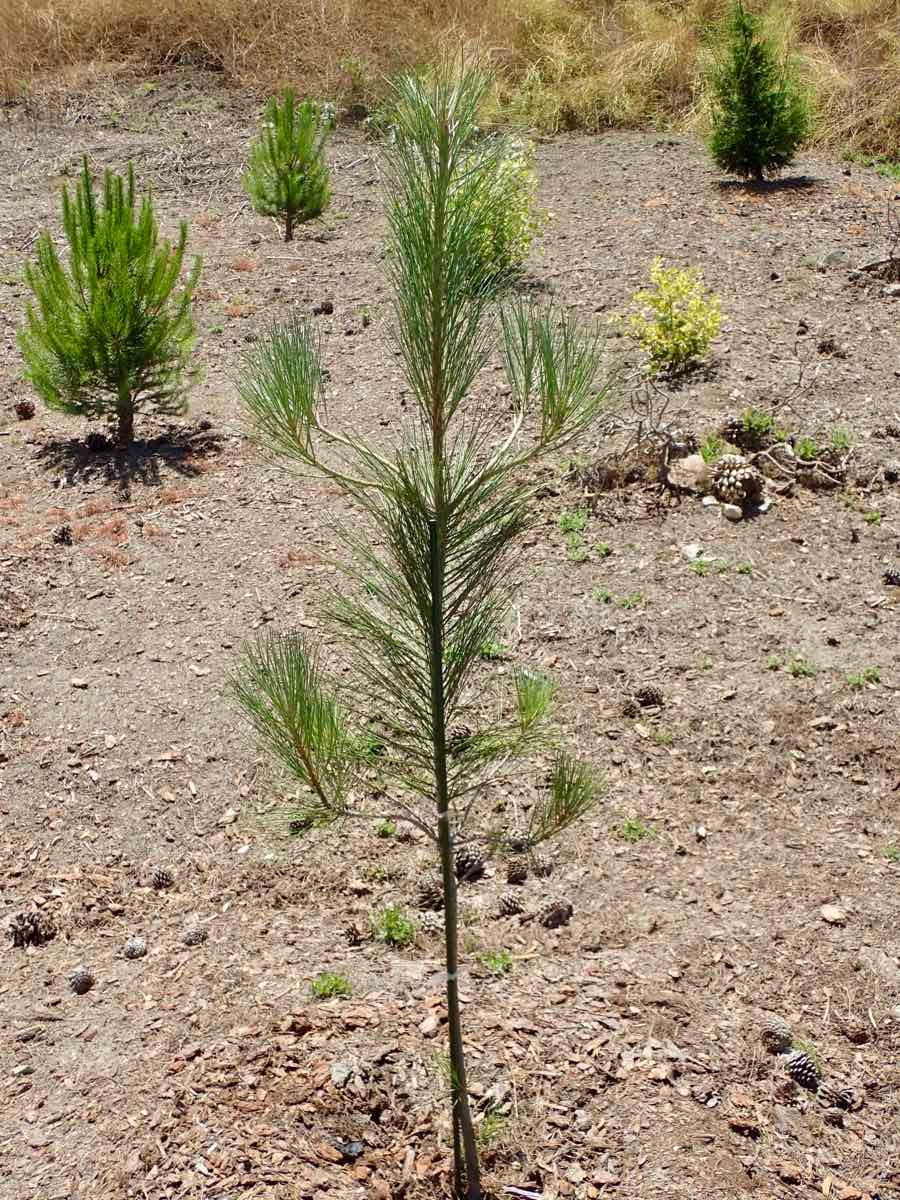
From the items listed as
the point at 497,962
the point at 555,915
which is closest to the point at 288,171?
the point at 555,915

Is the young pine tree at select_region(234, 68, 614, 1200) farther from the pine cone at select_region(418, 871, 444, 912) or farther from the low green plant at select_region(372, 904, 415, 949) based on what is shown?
the pine cone at select_region(418, 871, 444, 912)

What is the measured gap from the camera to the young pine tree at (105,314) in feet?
19.5

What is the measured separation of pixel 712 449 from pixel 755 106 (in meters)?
4.74

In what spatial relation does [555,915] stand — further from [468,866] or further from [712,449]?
[712,449]

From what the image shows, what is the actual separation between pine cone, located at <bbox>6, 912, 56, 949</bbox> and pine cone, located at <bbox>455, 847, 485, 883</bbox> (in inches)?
50.8

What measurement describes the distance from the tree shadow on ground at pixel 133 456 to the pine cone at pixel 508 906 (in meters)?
3.54

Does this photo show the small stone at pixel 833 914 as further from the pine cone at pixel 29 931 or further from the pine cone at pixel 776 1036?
the pine cone at pixel 29 931

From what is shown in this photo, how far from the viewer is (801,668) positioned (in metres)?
4.39

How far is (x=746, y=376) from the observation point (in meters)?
6.25

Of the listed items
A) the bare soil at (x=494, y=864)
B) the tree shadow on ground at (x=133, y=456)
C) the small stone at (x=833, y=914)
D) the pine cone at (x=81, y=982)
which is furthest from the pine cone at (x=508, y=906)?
the tree shadow on ground at (x=133, y=456)

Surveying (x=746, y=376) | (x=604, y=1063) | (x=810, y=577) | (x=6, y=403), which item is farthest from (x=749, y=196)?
(x=604, y=1063)

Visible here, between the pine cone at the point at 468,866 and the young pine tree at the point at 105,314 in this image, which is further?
the young pine tree at the point at 105,314

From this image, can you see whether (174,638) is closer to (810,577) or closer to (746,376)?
(810,577)

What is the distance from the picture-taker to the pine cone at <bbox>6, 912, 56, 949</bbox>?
11.5ft
